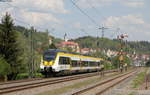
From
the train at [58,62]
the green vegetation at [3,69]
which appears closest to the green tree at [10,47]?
the green vegetation at [3,69]

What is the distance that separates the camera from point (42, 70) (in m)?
38.0

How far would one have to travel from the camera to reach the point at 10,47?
1736 inches

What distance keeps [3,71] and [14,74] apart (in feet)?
21.4

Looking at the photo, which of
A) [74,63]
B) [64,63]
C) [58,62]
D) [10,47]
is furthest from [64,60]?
[10,47]

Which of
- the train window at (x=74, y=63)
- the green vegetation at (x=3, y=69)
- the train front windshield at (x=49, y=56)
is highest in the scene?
the train front windshield at (x=49, y=56)

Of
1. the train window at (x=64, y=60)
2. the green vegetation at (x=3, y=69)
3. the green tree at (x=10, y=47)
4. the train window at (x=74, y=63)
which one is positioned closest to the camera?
the green vegetation at (x=3, y=69)

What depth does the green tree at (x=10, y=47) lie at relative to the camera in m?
43.8

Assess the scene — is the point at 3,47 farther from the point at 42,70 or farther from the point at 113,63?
the point at 113,63

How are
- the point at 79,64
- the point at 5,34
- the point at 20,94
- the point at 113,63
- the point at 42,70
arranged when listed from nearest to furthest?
the point at 20,94 → the point at 42,70 → the point at 5,34 → the point at 79,64 → the point at 113,63

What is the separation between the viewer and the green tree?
4377 cm

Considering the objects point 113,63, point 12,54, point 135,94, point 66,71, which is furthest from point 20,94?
point 113,63

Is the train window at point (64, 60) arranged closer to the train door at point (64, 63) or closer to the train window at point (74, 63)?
the train door at point (64, 63)

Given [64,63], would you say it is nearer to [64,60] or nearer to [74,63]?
[64,60]

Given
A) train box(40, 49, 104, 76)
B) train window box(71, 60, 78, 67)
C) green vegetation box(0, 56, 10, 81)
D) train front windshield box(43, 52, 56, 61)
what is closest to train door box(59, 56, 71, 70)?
train box(40, 49, 104, 76)
